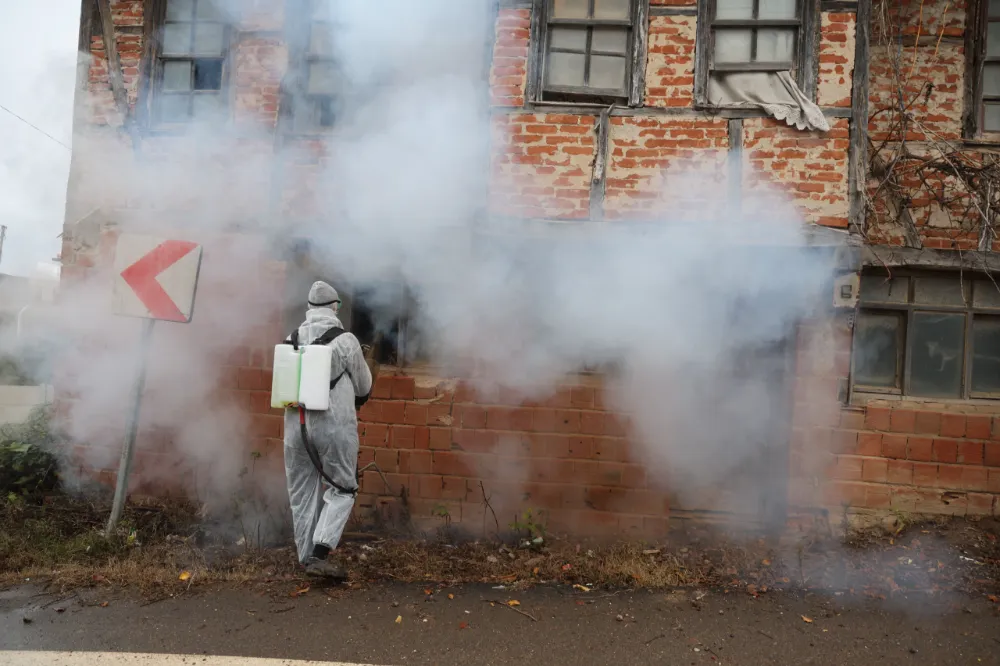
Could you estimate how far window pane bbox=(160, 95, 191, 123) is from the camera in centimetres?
509

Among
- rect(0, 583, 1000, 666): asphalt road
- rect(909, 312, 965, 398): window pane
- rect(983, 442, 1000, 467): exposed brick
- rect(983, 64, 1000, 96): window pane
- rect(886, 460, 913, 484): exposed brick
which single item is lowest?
rect(0, 583, 1000, 666): asphalt road

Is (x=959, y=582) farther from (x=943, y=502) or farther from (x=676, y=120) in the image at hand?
(x=676, y=120)

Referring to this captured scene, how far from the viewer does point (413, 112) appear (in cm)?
457

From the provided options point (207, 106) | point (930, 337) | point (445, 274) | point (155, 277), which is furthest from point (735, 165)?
point (207, 106)

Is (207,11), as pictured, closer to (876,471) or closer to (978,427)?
(876,471)

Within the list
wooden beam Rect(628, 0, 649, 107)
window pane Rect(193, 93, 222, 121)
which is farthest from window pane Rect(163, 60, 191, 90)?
wooden beam Rect(628, 0, 649, 107)

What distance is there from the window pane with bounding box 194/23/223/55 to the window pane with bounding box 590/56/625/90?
306 centimetres

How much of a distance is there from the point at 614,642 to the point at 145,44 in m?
5.61

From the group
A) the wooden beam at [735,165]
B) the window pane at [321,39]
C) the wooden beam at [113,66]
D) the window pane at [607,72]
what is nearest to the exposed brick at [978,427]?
the wooden beam at [735,165]

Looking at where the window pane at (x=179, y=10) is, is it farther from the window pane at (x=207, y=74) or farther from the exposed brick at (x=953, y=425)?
the exposed brick at (x=953, y=425)

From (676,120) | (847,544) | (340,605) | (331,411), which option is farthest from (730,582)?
(676,120)

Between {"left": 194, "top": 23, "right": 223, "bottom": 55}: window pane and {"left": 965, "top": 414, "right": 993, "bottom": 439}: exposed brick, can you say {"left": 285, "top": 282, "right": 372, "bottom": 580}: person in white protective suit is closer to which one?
{"left": 194, "top": 23, "right": 223, "bottom": 55}: window pane

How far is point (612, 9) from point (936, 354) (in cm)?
356

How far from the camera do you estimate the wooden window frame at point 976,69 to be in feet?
15.2
